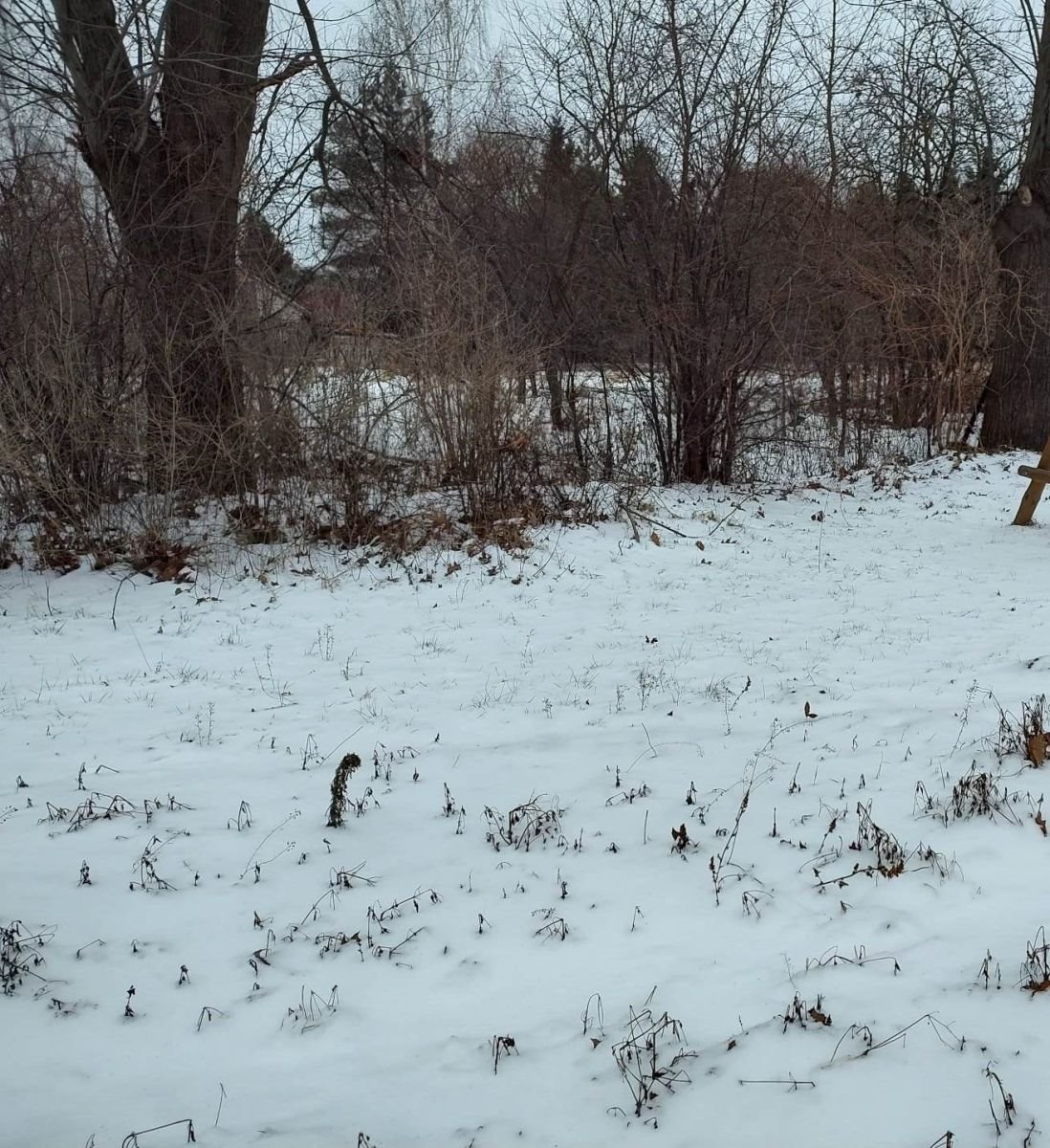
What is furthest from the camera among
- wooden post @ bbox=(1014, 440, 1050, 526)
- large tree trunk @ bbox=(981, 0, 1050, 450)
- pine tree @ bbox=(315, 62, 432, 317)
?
large tree trunk @ bbox=(981, 0, 1050, 450)

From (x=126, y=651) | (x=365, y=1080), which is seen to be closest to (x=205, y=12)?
(x=126, y=651)

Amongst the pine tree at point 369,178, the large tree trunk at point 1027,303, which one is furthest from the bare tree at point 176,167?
the large tree trunk at point 1027,303

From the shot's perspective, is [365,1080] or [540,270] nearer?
[365,1080]

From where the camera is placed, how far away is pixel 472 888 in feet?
12.1

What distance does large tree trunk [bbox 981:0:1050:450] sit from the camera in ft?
49.2

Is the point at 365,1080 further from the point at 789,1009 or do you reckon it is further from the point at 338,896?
the point at 789,1009

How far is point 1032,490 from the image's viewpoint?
407 inches

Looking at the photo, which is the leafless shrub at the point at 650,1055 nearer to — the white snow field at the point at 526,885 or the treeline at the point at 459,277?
the white snow field at the point at 526,885

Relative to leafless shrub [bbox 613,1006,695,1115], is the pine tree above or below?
above

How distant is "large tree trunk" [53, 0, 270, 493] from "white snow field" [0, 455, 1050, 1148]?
8.55 ft

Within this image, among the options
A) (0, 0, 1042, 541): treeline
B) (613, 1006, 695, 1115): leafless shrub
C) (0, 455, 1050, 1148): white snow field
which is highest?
(0, 0, 1042, 541): treeline

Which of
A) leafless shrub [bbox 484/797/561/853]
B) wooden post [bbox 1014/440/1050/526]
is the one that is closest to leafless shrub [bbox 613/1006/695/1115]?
leafless shrub [bbox 484/797/561/853]

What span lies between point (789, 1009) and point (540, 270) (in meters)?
11.4

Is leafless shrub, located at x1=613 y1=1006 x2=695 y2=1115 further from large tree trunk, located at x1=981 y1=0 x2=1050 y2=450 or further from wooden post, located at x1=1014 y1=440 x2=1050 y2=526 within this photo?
large tree trunk, located at x1=981 y1=0 x2=1050 y2=450
